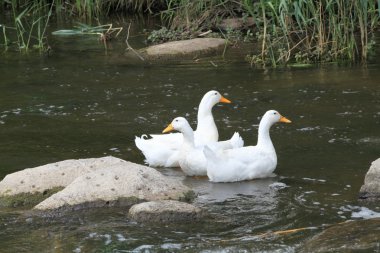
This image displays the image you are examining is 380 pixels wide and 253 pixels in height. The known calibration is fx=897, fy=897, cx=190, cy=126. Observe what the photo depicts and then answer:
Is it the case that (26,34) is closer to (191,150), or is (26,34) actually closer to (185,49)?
(185,49)

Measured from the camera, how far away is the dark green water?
23.0 feet

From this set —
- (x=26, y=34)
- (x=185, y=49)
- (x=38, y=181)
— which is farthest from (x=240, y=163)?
(x=26, y=34)

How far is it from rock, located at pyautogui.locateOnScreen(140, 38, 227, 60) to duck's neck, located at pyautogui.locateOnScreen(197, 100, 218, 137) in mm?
4536

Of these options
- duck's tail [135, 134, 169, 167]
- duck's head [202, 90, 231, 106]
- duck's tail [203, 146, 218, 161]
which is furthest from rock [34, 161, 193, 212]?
duck's head [202, 90, 231, 106]

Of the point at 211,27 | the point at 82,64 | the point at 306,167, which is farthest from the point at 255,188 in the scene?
the point at 211,27

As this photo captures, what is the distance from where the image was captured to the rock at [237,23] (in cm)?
1564

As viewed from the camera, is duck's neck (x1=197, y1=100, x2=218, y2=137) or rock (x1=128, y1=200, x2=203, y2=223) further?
duck's neck (x1=197, y1=100, x2=218, y2=137)

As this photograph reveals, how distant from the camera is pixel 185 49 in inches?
563

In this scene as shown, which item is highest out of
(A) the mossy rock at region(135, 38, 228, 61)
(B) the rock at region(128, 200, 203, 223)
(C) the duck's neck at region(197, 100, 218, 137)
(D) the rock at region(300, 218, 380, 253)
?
(A) the mossy rock at region(135, 38, 228, 61)

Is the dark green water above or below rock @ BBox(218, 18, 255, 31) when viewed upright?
below

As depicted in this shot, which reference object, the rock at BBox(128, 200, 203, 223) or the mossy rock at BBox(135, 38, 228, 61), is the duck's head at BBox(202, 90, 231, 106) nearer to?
the rock at BBox(128, 200, 203, 223)

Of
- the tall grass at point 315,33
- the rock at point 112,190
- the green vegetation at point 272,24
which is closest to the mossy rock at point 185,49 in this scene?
the green vegetation at point 272,24

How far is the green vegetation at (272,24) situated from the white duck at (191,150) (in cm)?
336

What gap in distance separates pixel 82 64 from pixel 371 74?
4.54 m
